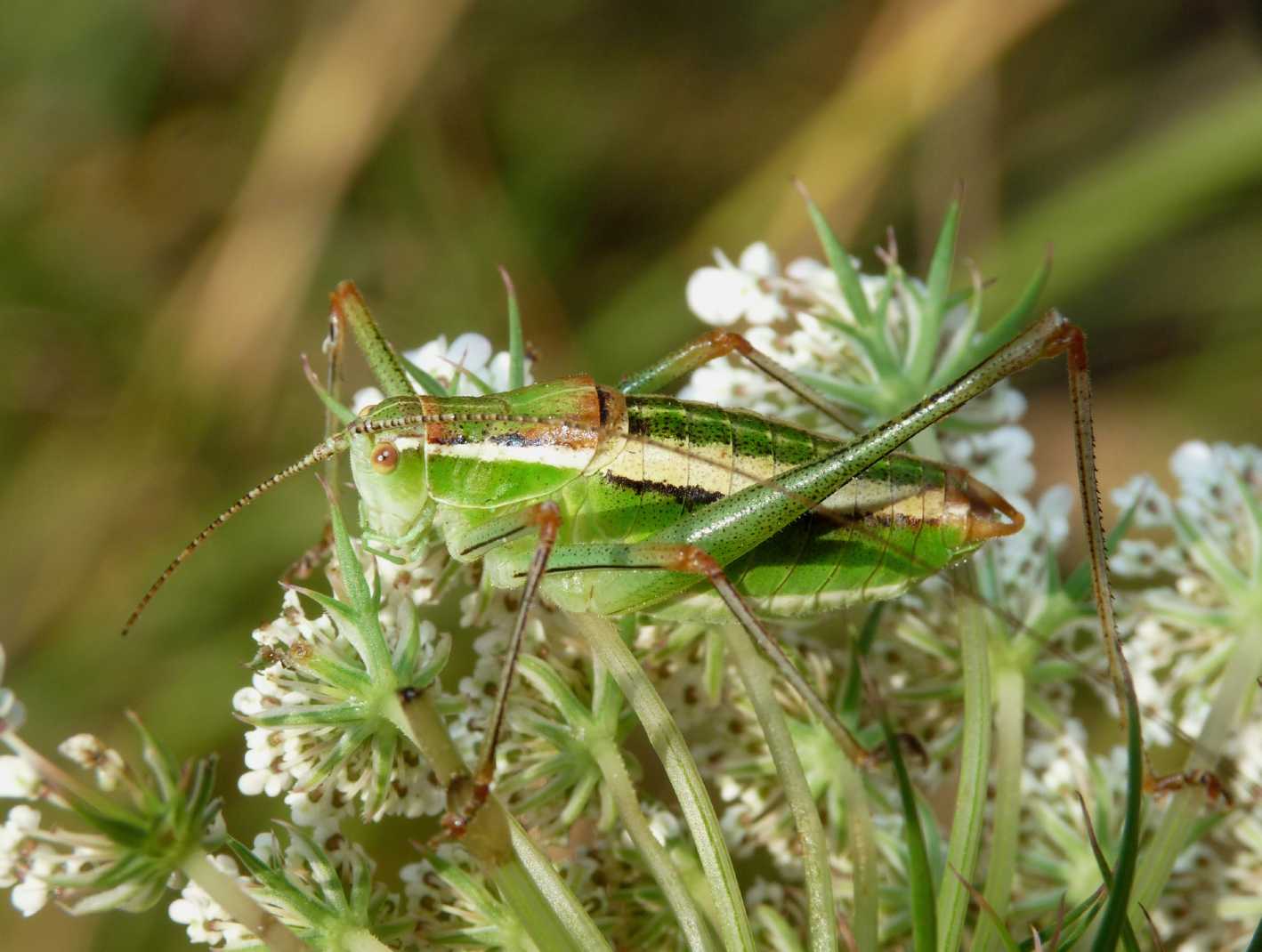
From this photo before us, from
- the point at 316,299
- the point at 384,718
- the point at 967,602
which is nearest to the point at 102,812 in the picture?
the point at 384,718

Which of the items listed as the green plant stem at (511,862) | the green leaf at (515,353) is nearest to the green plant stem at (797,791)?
the green plant stem at (511,862)

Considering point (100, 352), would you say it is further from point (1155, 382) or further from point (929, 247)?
point (1155, 382)

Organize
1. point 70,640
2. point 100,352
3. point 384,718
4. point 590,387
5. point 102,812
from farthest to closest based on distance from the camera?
point 100,352
point 70,640
point 590,387
point 384,718
point 102,812

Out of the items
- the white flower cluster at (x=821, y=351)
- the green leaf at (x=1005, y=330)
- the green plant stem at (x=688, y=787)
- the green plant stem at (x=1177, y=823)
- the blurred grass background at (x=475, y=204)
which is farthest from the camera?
the blurred grass background at (x=475, y=204)

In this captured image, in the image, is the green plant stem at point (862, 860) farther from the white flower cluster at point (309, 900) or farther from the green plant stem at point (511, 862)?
the white flower cluster at point (309, 900)

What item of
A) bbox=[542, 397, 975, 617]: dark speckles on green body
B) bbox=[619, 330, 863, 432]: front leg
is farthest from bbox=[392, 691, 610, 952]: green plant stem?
bbox=[619, 330, 863, 432]: front leg

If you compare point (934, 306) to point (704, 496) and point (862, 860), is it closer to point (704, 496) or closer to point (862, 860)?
point (704, 496)

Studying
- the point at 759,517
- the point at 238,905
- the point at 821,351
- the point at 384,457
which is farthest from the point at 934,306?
the point at 238,905

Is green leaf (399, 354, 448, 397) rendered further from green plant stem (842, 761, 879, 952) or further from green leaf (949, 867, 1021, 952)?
green leaf (949, 867, 1021, 952)
